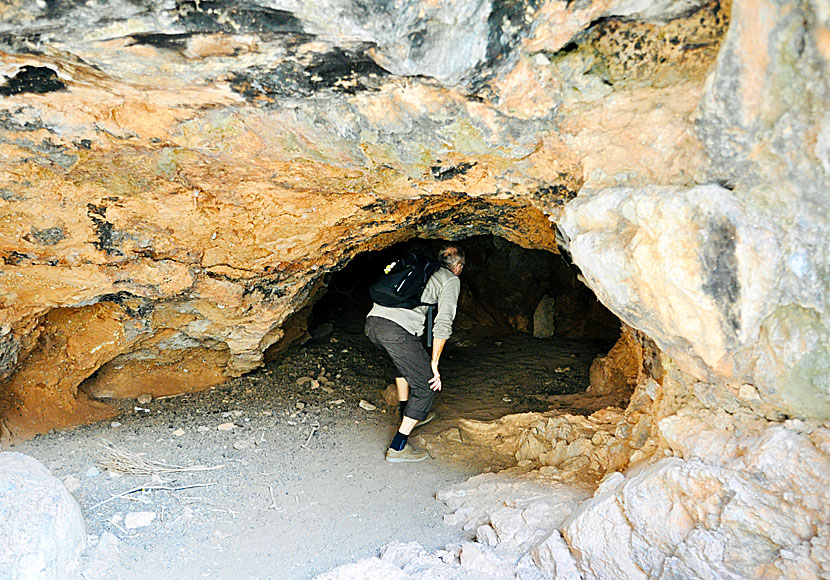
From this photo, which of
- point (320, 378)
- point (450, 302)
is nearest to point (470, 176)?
point (450, 302)

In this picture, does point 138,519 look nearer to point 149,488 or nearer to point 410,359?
point 149,488

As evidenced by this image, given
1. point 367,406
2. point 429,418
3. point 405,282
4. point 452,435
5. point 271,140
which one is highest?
point 271,140

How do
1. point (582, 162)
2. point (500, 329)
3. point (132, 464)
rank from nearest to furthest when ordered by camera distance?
point (582, 162), point (132, 464), point (500, 329)

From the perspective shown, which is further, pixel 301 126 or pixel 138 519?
pixel 138 519

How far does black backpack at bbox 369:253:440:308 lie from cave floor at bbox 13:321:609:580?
1096mm

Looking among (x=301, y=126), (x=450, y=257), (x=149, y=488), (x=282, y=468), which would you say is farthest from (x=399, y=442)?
(x=301, y=126)

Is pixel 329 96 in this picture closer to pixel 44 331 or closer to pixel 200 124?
pixel 200 124

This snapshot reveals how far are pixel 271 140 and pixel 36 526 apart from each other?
2.01 meters

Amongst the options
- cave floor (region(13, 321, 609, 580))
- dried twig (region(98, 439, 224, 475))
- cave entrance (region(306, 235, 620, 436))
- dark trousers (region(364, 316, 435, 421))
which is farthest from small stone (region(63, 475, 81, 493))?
cave entrance (region(306, 235, 620, 436))

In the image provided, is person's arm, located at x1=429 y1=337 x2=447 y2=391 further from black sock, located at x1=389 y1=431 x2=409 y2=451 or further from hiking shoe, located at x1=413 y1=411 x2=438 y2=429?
hiking shoe, located at x1=413 y1=411 x2=438 y2=429

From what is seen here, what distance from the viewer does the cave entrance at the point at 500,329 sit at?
5535 millimetres

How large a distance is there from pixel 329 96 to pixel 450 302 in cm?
189

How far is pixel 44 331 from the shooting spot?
4410 millimetres

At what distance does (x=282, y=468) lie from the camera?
3.95 metres
